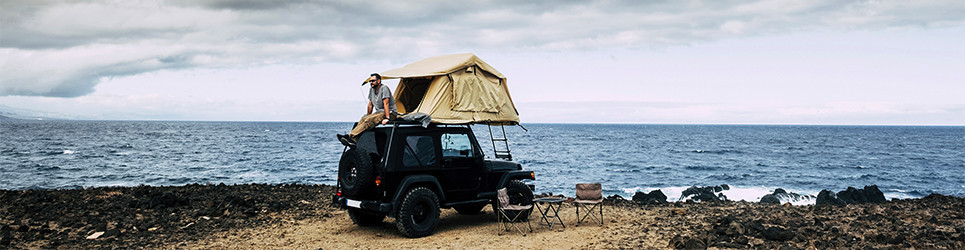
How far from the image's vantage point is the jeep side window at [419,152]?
35.2 ft

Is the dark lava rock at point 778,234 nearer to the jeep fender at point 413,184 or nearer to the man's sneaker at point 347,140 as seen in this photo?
the jeep fender at point 413,184

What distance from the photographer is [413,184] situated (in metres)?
10.8

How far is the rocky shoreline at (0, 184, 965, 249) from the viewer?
10141 millimetres

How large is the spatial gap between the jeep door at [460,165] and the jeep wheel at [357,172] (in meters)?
1.51

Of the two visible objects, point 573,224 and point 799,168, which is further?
point 799,168

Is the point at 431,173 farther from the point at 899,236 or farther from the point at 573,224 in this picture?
the point at 899,236

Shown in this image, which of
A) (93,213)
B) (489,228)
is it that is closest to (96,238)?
(93,213)

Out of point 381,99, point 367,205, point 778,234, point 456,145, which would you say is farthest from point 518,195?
point 778,234

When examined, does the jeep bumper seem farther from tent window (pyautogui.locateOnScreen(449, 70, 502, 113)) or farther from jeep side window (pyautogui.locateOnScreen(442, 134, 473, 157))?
tent window (pyautogui.locateOnScreen(449, 70, 502, 113))

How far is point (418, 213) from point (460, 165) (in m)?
1.24

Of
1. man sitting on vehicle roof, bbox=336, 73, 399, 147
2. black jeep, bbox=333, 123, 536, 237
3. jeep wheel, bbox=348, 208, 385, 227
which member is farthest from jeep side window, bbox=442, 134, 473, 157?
jeep wheel, bbox=348, 208, 385, 227

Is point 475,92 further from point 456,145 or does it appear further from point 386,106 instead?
point 386,106

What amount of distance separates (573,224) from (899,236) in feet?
18.3

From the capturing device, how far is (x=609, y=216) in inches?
528
